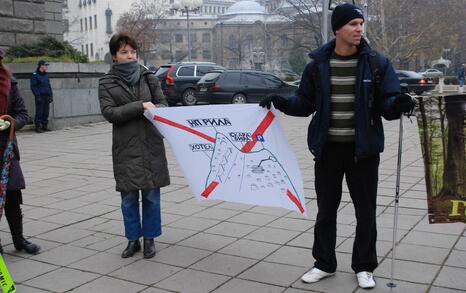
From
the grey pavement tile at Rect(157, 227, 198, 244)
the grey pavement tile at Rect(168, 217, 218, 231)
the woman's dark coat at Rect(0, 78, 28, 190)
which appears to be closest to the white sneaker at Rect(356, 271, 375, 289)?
the grey pavement tile at Rect(157, 227, 198, 244)

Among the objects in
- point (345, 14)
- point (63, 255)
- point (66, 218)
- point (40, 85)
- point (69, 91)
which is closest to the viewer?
point (345, 14)

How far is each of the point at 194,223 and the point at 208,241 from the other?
0.63 metres

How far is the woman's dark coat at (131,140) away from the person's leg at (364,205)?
161 centimetres

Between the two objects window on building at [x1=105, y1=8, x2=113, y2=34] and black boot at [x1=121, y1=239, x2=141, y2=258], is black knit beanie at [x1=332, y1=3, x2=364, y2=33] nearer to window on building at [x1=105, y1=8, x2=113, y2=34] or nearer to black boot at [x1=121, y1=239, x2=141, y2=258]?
black boot at [x1=121, y1=239, x2=141, y2=258]

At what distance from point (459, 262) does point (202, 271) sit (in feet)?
6.76

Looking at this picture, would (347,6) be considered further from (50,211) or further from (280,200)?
(50,211)

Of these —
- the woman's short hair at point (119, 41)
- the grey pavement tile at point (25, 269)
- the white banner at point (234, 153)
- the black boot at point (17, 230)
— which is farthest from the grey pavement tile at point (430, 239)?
the black boot at point (17, 230)

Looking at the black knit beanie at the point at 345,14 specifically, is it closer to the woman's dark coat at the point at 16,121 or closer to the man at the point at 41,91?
the woman's dark coat at the point at 16,121

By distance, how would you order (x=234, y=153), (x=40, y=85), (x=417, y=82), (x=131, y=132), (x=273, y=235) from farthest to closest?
(x=417, y=82)
(x=40, y=85)
(x=273, y=235)
(x=131, y=132)
(x=234, y=153)

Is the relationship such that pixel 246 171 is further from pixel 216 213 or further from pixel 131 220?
pixel 216 213

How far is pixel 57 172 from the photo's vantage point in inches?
350

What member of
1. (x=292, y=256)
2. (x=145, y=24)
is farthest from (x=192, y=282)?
(x=145, y=24)

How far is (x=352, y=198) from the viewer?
13.3 ft

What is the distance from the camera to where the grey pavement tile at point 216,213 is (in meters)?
5.98
